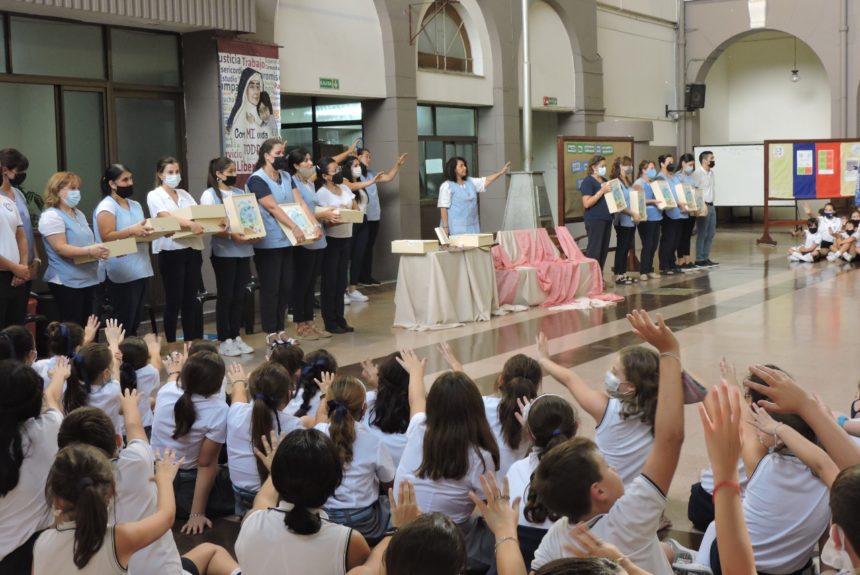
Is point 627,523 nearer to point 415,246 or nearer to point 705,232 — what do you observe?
point 415,246

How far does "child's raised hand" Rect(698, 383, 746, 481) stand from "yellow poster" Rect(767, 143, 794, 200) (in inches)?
611

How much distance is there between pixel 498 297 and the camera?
1002cm

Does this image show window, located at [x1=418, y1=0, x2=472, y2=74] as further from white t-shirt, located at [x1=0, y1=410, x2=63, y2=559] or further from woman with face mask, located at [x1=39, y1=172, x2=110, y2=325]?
white t-shirt, located at [x1=0, y1=410, x2=63, y2=559]

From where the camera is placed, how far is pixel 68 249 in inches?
259

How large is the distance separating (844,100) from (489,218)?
769 cm

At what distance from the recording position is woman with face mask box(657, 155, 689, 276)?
1262 cm

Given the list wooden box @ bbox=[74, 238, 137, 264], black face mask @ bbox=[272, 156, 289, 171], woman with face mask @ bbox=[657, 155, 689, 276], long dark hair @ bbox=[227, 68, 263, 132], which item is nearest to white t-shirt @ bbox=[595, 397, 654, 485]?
wooden box @ bbox=[74, 238, 137, 264]

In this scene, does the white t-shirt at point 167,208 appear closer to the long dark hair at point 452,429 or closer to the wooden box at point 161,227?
the wooden box at point 161,227

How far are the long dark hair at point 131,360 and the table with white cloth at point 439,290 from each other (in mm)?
4407

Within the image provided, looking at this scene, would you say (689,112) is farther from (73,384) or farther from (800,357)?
(73,384)

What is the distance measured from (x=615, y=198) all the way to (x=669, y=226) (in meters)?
1.60

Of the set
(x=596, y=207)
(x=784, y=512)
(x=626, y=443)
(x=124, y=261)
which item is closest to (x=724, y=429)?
(x=784, y=512)

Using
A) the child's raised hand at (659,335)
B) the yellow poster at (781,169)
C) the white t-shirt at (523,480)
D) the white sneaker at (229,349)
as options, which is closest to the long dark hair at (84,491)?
the white t-shirt at (523,480)

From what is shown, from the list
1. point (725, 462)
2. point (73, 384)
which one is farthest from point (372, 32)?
point (725, 462)
